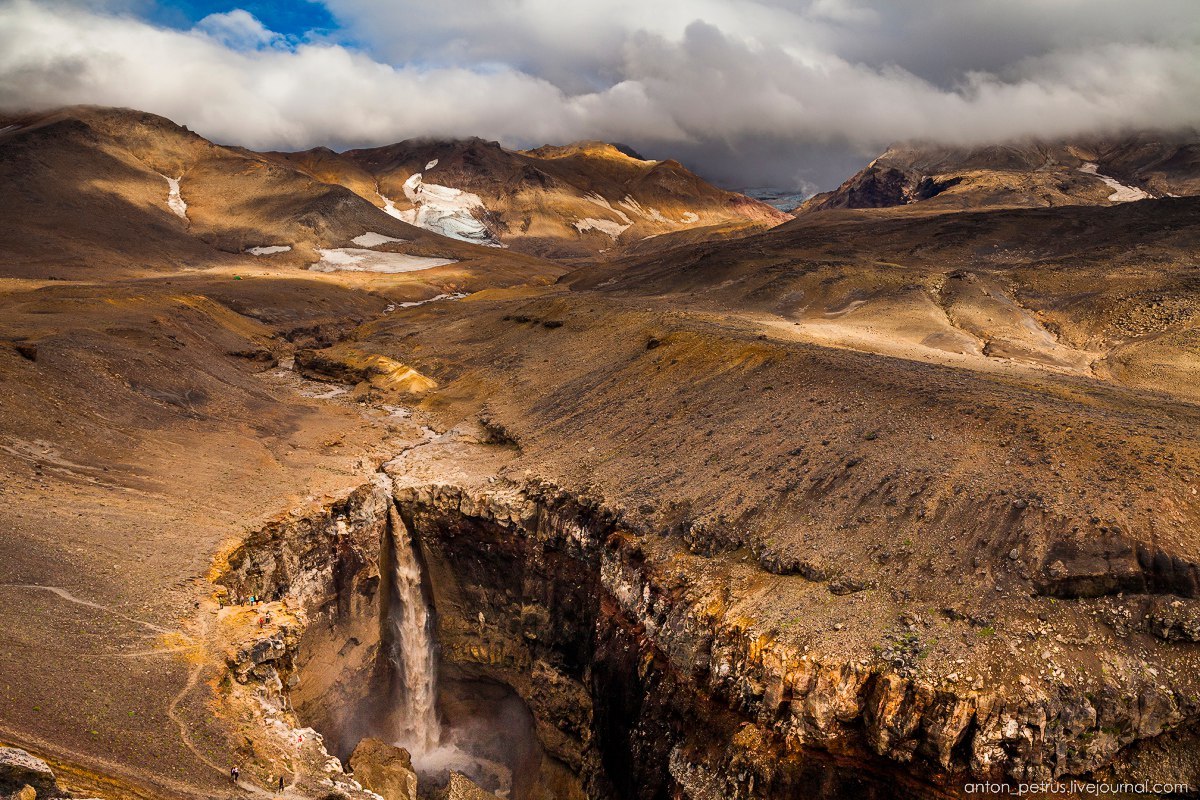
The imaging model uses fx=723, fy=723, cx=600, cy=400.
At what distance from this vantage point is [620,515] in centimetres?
2728

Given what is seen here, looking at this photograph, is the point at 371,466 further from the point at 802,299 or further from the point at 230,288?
the point at 230,288

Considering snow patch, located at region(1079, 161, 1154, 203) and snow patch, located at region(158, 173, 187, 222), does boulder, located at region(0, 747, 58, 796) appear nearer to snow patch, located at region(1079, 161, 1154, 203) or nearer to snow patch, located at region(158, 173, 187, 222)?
snow patch, located at region(158, 173, 187, 222)

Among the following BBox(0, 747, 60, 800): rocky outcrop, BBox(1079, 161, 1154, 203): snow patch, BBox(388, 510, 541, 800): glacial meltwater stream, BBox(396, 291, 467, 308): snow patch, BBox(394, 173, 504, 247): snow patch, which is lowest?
BBox(388, 510, 541, 800): glacial meltwater stream

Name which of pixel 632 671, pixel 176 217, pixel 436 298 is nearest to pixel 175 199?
pixel 176 217

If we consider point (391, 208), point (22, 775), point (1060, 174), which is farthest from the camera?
point (391, 208)

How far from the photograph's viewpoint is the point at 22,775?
37.4 ft

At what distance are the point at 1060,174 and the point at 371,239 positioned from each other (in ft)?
493

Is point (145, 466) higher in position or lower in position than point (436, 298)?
lower

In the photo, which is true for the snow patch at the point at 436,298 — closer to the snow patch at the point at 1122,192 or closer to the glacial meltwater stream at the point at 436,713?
the glacial meltwater stream at the point at 436,713

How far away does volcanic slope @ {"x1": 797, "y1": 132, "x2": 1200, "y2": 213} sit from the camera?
149 metres

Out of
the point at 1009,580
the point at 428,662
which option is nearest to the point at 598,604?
the point at 428,662

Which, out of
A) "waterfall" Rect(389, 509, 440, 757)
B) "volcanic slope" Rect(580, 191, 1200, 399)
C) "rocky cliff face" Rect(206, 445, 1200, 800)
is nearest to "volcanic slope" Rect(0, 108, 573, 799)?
"rocky cliff face" Rect(206, 445, 1200, 800)

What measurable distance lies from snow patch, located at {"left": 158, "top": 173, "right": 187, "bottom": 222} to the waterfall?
362 ft

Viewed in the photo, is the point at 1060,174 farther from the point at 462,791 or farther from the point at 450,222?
the point at 462,791
